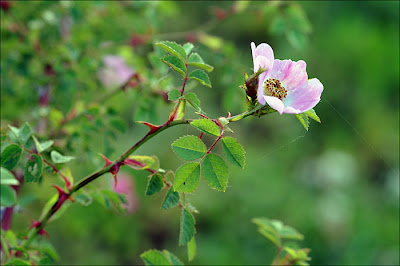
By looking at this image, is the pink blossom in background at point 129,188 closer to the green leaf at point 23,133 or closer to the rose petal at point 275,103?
the green leaf at point 23,133

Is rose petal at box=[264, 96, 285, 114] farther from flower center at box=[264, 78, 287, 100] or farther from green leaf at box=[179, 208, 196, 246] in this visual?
green leaf at box=[179, 208, 196, 246]

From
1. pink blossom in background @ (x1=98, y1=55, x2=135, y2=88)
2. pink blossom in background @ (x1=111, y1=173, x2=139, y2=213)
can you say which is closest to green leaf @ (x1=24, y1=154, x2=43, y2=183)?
pink blossom in background @ (x1=98, y1=55, x2=135, y2=88)

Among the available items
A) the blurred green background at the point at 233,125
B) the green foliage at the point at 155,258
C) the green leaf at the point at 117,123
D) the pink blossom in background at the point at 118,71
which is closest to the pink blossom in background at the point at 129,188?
the blurred green background at the point at 233,125

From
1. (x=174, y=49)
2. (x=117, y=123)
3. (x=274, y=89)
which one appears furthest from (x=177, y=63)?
(x=117, y=123)

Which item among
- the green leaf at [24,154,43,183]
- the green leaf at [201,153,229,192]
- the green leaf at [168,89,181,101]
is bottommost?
the green leaf at [24,154,43,183]

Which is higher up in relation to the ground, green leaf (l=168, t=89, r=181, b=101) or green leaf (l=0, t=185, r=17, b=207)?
green leaf (l=168, t=89, r=181, b=101)

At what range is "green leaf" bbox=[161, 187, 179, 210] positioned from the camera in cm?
65

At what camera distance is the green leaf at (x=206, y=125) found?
0.58 meters

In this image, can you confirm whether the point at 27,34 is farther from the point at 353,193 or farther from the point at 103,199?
the point at 353,193

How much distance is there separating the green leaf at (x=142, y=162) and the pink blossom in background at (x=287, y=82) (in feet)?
0.57

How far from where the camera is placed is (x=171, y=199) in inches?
25.7

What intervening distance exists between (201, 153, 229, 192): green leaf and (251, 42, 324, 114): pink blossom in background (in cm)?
10

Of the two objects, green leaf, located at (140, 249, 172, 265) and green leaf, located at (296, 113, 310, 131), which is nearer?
green leaf, located at (296, 113, 310, 131)

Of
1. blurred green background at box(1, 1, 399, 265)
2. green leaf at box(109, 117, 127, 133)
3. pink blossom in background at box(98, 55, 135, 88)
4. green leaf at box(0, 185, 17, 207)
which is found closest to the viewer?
green leaf at box(0, 185, 17, 207)
